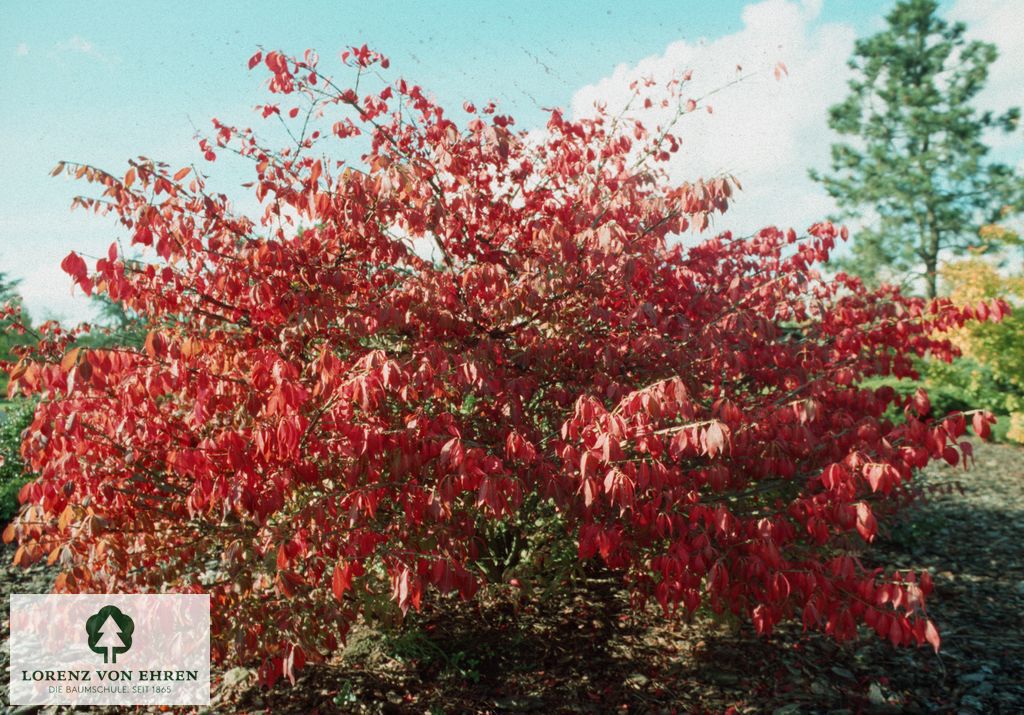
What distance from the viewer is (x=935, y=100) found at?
2312cm

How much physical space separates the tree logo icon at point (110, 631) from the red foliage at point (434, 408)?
0.26m

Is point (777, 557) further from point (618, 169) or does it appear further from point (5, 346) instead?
point (5, 346)

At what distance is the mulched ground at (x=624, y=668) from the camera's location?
4.46 metres

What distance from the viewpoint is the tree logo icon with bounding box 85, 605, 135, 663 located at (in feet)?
14.6

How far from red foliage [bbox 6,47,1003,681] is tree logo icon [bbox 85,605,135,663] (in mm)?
261

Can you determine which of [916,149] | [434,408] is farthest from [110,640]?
[916,149]

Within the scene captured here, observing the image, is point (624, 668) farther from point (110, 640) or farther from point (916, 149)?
point (916, 149)

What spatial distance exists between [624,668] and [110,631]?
333 centimetres

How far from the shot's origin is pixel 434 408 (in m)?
4.72

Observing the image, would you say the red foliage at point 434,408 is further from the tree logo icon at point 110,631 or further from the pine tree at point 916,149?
the pine tree at point 916,149

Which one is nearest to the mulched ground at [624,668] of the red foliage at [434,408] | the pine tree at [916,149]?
the red foliage at [434,408]

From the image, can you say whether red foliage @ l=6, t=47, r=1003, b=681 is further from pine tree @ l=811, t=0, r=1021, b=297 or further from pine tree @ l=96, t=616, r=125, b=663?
pine tree @ l=811, t=0, r=1021, b=297

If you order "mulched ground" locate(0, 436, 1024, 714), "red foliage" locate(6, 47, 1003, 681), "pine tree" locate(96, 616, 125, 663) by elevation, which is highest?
"red foliage" locate(6, 47, 1003, 681)

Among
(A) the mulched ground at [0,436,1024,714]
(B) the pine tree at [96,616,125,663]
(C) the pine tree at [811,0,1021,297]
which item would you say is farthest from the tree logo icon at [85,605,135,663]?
(C) the pine tree at [811,0,1021,297]
